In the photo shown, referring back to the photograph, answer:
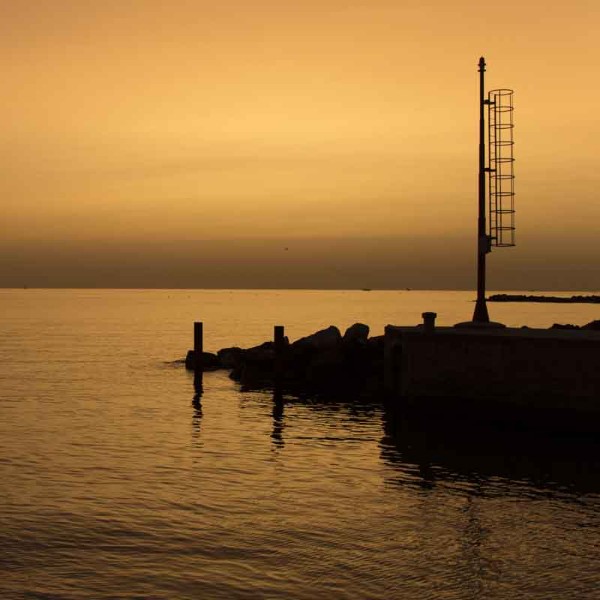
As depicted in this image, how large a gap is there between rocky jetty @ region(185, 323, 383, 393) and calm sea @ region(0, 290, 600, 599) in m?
5.01

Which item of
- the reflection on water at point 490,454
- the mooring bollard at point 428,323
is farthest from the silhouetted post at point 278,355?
the reflection on water at point 490,454

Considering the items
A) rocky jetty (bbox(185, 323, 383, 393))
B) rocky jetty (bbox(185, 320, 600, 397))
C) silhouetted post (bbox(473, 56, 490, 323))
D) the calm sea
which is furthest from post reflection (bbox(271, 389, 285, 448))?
silhouetted post (bbox(473, 56, 490, 323))

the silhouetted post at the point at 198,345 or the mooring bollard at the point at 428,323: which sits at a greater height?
the mooring bollard at the point at 428,323

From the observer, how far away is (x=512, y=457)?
1980cm

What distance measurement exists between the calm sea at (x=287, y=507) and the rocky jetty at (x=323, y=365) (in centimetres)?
501

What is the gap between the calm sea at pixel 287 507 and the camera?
36.0 ft

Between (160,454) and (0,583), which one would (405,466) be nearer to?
(160,454)

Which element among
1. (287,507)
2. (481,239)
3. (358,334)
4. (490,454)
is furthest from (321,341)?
(287,507)

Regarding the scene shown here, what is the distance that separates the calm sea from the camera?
11.0 m

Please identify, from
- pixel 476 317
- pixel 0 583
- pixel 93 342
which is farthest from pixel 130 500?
pixel 93 342

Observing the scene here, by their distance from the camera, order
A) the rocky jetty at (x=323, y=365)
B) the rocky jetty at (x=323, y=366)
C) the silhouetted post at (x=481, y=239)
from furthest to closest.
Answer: the rocky jetty at (x=323, y=365) → the rocky jetty at (x=323, y=366) → the silhouetted post at (x=481, y=239)

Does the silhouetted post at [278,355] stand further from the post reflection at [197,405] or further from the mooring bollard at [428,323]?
the mooring bollard at [428,323]

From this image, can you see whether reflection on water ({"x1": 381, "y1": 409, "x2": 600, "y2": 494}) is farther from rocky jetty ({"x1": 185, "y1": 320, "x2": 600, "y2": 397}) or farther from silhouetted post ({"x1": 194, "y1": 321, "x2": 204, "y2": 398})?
silhouetted post ({"x1": 194, "y1": 321, "x2": 204, "y2": 398})

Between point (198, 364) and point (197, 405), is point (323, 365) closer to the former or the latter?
point (198, 364)
